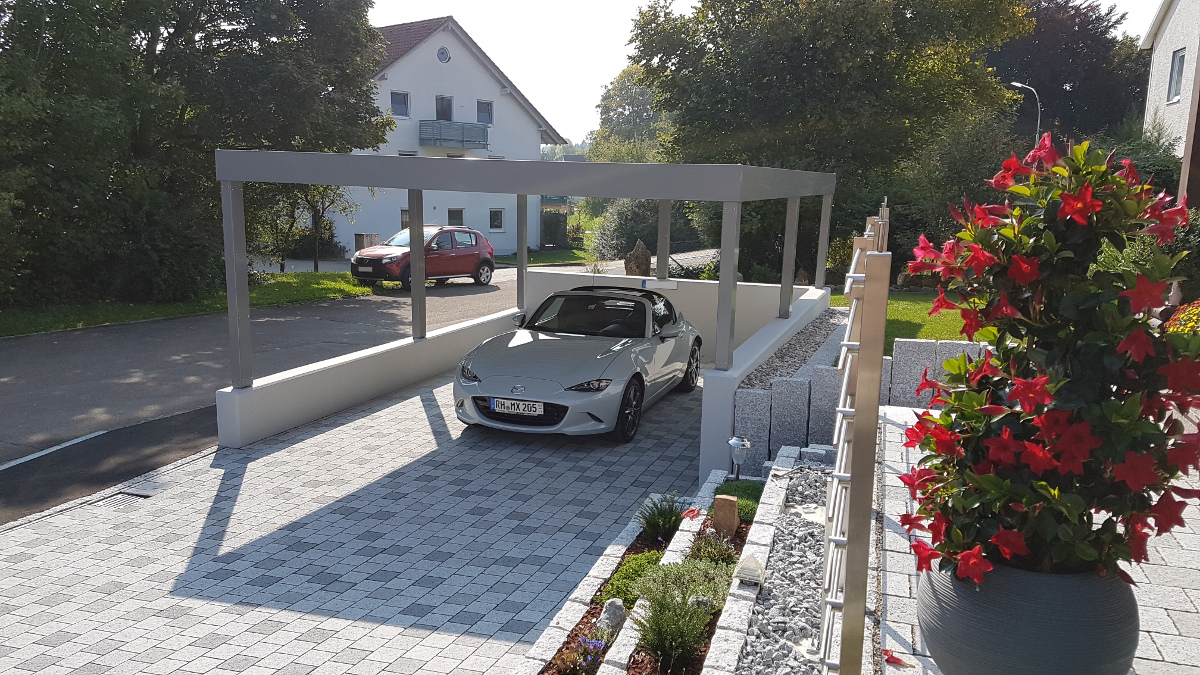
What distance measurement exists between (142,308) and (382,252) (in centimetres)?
700

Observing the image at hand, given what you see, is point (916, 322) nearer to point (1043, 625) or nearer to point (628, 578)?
point (628, 578)

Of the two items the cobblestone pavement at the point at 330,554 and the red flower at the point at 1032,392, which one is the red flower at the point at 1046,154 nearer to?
A: the red flower at the point at 1032,392

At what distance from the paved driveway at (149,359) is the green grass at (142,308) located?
18.5 inches

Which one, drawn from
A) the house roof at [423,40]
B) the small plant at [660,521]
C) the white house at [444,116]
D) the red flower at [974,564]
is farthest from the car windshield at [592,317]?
the house roof at [423,40]

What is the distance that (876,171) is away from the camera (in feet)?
73.8

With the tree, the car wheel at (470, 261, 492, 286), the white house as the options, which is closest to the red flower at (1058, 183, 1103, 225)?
the car wheel at (470, 261, 492, 286)

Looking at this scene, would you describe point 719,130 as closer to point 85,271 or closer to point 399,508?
point 85,271

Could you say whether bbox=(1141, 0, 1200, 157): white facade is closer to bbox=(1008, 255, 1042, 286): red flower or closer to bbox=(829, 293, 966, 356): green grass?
bbox=(829, 293, 966, 356): green grass

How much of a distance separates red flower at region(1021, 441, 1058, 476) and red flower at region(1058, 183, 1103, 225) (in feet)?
2.17

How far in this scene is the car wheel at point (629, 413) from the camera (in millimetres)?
9000

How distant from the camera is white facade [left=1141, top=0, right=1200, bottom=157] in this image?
21500 mm

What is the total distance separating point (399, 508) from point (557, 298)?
161 inches

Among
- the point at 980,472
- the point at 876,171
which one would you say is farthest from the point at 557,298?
the point at 876,171

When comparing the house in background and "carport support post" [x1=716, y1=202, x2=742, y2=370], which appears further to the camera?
the house in background
